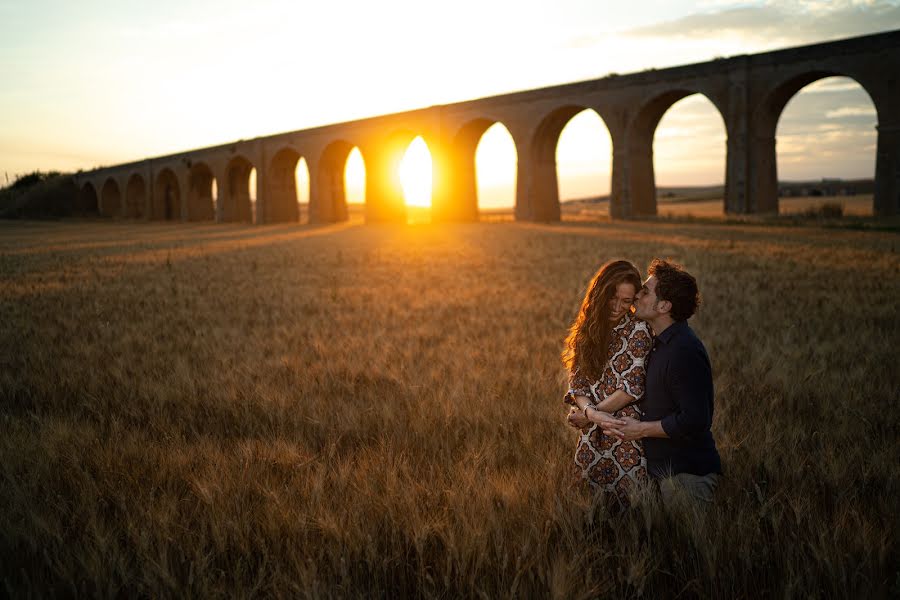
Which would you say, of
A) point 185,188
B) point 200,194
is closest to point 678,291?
point 185,188

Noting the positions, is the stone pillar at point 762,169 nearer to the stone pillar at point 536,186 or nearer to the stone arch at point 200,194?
the stone pillar at point 536,186

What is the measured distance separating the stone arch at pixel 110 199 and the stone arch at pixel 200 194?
15.9 m

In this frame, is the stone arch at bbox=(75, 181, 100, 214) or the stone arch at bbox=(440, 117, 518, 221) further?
the stone arch at bbox=(75, 181, 100, 214)

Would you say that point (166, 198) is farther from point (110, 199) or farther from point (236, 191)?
point (236, 191)

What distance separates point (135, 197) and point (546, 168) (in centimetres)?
5149

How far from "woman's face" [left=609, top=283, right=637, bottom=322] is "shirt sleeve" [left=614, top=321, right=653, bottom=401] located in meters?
0.08

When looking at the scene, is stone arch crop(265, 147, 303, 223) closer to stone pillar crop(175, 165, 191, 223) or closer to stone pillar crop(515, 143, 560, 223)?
stone pillar crop(175, 165, 191, 223)

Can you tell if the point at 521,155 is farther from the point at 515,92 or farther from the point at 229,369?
the point at 229,369

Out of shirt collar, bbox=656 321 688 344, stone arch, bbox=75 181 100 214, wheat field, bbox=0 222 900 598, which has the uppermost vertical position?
stone arch, bbox=75 181 100 214

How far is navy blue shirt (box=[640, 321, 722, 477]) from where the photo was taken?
7.41ft

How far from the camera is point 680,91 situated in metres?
26.5

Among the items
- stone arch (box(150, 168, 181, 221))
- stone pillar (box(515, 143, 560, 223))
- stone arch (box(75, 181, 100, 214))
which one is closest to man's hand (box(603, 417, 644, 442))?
stone pillar (box(515, 143, 560, 223))

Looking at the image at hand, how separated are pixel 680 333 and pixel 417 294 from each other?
20.4 ft

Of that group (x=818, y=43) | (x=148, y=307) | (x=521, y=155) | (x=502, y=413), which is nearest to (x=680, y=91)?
(x=818, y=43)
